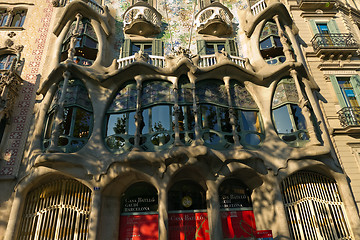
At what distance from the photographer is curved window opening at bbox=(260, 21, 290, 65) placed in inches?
524

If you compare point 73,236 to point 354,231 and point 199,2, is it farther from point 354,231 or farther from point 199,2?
point 199,2

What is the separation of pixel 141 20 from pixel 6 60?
7937mm

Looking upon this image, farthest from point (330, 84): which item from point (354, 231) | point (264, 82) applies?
point (354, 231)

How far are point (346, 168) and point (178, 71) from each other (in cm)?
909

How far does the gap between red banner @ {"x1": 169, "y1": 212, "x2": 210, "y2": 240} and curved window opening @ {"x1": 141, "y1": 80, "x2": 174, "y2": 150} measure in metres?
3.19

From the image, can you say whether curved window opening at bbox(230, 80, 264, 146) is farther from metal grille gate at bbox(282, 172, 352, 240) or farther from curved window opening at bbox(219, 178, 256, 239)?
metal grille gate at bbox(282, 172, 352, 240)

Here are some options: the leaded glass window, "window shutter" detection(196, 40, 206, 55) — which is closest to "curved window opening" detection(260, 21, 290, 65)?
the leaded glass window

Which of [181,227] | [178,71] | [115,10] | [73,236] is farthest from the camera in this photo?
[115,10]

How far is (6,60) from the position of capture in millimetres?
13734

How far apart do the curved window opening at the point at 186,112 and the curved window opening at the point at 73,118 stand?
13.7ft

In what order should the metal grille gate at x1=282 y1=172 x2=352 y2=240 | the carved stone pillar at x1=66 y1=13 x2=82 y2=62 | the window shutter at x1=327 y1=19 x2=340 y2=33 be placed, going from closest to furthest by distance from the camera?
the metal grille gate at x1=282 y1=172 x2=352 y2=240, the carved stone pillar at x1=66 y1=13 x2=82 y2=62, the window shutter at x1=327 y1=19 x2=340 y2=33

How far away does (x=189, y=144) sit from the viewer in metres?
10.5

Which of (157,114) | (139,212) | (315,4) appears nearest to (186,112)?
(157,114)

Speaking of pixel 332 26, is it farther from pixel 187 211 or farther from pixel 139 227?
pixel 139 227
